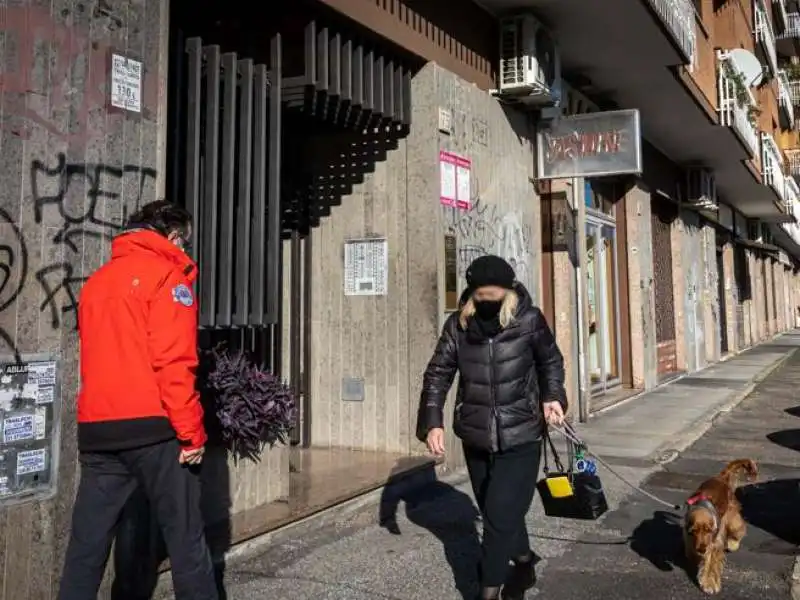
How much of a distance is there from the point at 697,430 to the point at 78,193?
7877 mm

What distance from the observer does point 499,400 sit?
11.6 ft

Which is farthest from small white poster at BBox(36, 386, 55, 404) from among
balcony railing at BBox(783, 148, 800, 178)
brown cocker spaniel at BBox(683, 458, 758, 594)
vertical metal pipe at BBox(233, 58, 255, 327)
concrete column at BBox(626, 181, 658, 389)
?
balcony railing at BBox(783, 148, 800, 178)

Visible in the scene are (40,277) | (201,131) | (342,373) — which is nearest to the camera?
(40,277)

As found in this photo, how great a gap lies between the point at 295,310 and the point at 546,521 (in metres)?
3.01

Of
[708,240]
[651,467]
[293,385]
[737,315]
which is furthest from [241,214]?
[737,315]

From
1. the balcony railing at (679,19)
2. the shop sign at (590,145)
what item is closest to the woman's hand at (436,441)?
the shop sign at (590,145)

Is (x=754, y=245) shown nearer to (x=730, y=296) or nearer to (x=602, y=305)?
(x=730, y=296)

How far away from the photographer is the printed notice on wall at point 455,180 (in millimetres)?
6594

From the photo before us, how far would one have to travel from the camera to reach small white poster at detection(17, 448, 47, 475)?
129 inches

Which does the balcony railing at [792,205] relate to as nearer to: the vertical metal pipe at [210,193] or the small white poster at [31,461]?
the vertical metal pipe at [210,193]

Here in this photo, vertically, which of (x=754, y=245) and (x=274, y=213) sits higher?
(x=754, y=245)

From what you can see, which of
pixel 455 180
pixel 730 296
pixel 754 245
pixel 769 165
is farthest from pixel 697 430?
pixel 754 245

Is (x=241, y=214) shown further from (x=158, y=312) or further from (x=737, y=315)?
(x=737, y=315)

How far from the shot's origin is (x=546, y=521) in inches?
210
